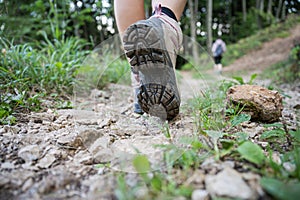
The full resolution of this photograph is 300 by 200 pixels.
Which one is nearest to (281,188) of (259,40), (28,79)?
(28,79)

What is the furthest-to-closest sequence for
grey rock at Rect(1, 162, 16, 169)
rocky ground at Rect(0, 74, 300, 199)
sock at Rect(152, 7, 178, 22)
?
sock at Rect(152, 7, 178, 22) → grey rock at Rect(1, 162, 16, 169) → rocky ground at Rect(0, 74, 300, 199)

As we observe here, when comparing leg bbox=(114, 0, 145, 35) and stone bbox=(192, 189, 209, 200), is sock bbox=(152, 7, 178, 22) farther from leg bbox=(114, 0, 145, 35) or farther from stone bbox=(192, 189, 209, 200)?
stone bbox=(192, 189, 209, 200)

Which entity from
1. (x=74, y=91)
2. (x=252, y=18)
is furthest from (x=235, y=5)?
Answer: (x=74, y=91)

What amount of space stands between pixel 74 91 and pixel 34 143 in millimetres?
994

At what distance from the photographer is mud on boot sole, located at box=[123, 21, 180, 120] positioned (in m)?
0.91

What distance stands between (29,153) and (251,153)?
657mm

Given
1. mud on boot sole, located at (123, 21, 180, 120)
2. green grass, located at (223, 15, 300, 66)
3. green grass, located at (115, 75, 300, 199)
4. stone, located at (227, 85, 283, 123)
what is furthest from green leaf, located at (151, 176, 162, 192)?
green grass, located at (223, 15, 300, 66)

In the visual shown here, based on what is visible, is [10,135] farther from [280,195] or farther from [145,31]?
[280,195]

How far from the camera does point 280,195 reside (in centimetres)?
46

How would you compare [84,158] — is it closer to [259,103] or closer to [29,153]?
[29,153]

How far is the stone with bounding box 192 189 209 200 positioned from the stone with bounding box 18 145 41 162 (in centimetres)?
50

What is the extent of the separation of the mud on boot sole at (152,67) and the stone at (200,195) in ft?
1.62

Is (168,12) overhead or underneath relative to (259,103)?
overhead

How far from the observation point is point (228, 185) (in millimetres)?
500
